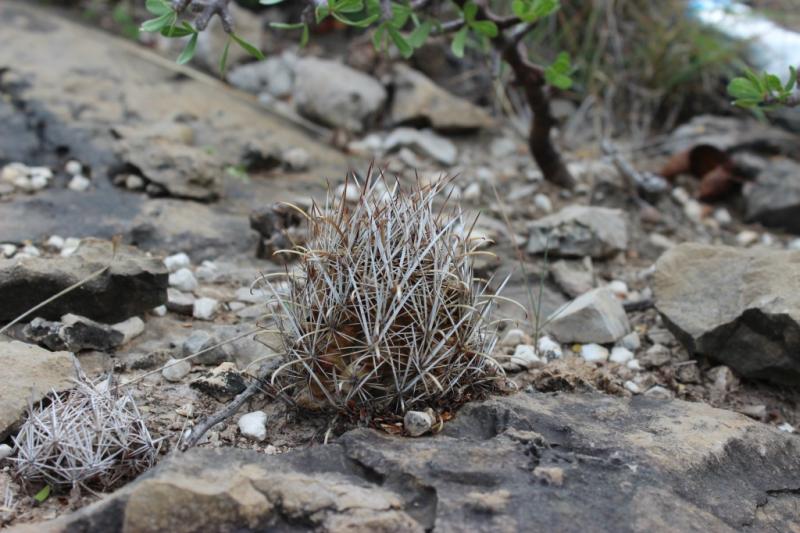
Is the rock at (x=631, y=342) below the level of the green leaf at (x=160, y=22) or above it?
below

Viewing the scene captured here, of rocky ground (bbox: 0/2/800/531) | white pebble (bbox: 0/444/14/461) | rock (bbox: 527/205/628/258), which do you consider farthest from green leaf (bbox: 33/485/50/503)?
rock (bbox: 527/205/628/258)

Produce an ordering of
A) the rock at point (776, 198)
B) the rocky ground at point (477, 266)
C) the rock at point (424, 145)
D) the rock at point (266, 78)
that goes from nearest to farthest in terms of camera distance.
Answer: the rocky ground at point (477, 266) → the rock at point (776, 198) → the rock at point (424, 145) → the rock at point (266, 78)

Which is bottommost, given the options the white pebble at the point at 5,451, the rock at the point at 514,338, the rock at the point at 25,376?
the white pebble at the point at 5,451

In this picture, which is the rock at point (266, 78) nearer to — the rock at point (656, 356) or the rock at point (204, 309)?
the rock at point (204, 309)

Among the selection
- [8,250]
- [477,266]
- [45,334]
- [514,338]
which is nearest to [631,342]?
[514,338]

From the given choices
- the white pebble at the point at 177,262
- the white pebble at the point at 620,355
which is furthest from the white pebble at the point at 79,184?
the white pebble at the point at 620,355
